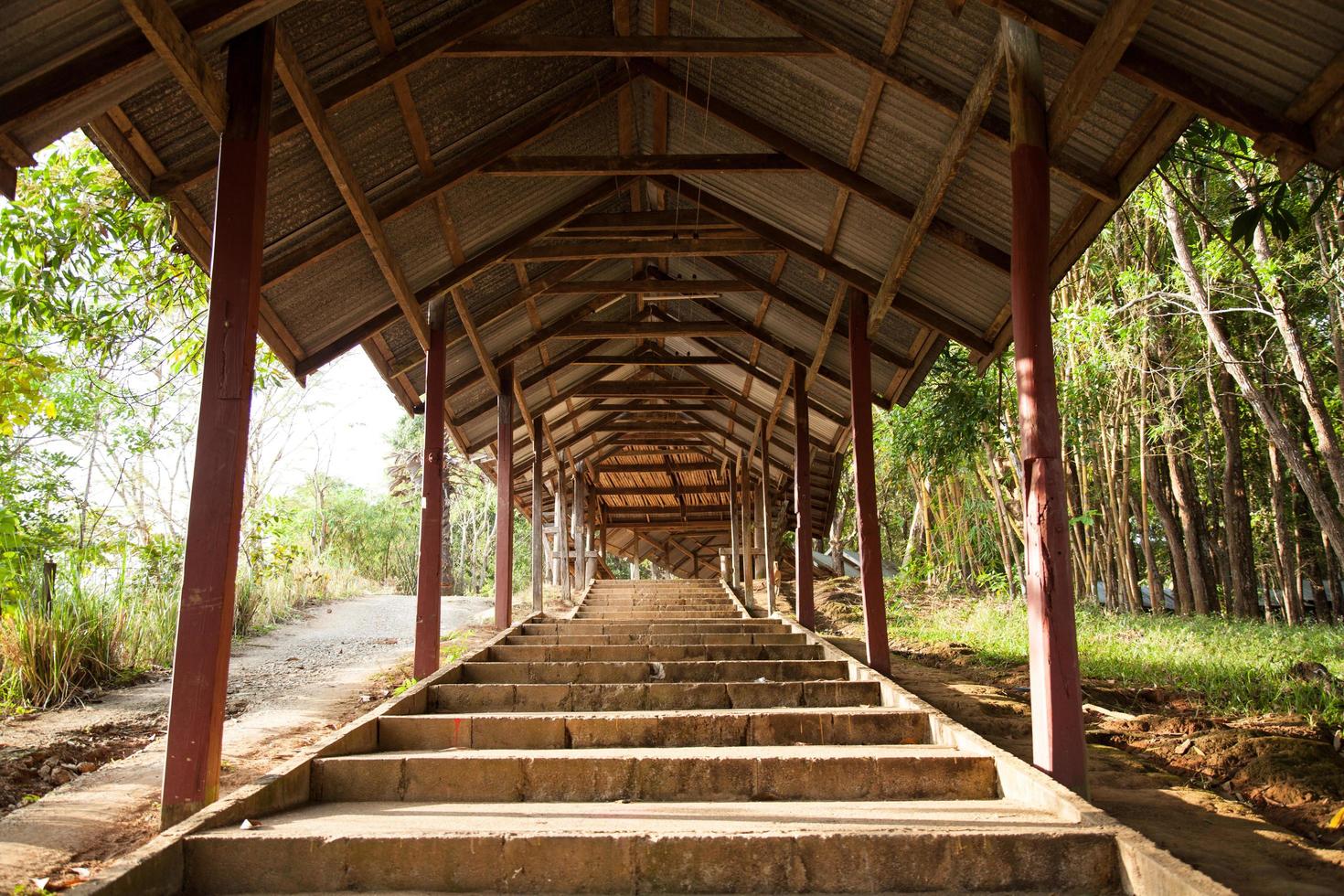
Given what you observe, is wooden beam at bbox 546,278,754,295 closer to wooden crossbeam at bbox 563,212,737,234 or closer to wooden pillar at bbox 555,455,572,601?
wooden crossbeam at bbox 563,212,737,234

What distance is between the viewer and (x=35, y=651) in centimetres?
616

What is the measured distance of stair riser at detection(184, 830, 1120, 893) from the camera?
271 cm

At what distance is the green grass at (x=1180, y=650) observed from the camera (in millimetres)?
5766

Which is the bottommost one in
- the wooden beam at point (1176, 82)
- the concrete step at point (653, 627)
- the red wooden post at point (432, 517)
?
the concrete step at point (653, 627)

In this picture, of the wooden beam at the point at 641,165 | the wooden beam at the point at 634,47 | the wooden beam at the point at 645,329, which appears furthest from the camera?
the wooden beam at the point at 645,329

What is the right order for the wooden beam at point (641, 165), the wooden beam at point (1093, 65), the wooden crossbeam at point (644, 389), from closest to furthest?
1. the wooden beam at point (1093, 65)
2. the wooden beam at point (641, 165)
3. the wooden crossbeam at point (644, 389)

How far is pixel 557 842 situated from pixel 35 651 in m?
5.35

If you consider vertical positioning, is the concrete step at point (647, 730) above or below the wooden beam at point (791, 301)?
below

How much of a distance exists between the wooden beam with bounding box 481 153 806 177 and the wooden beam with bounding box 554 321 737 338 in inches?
120

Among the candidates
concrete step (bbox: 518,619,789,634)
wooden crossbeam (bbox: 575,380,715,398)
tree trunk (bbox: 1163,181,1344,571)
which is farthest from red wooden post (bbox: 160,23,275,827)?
wooden crossbeam (bbox: 575,380,715,398)

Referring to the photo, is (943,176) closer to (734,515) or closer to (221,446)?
(221,446)

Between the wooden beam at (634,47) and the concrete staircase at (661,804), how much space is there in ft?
11.5

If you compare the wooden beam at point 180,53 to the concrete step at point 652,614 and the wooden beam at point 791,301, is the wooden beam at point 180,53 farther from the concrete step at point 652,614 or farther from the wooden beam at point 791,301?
the concrete step at point 652,614

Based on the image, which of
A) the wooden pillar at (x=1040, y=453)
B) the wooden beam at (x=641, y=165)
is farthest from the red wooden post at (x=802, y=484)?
the wooden pillar at (x=1040, y=453)
